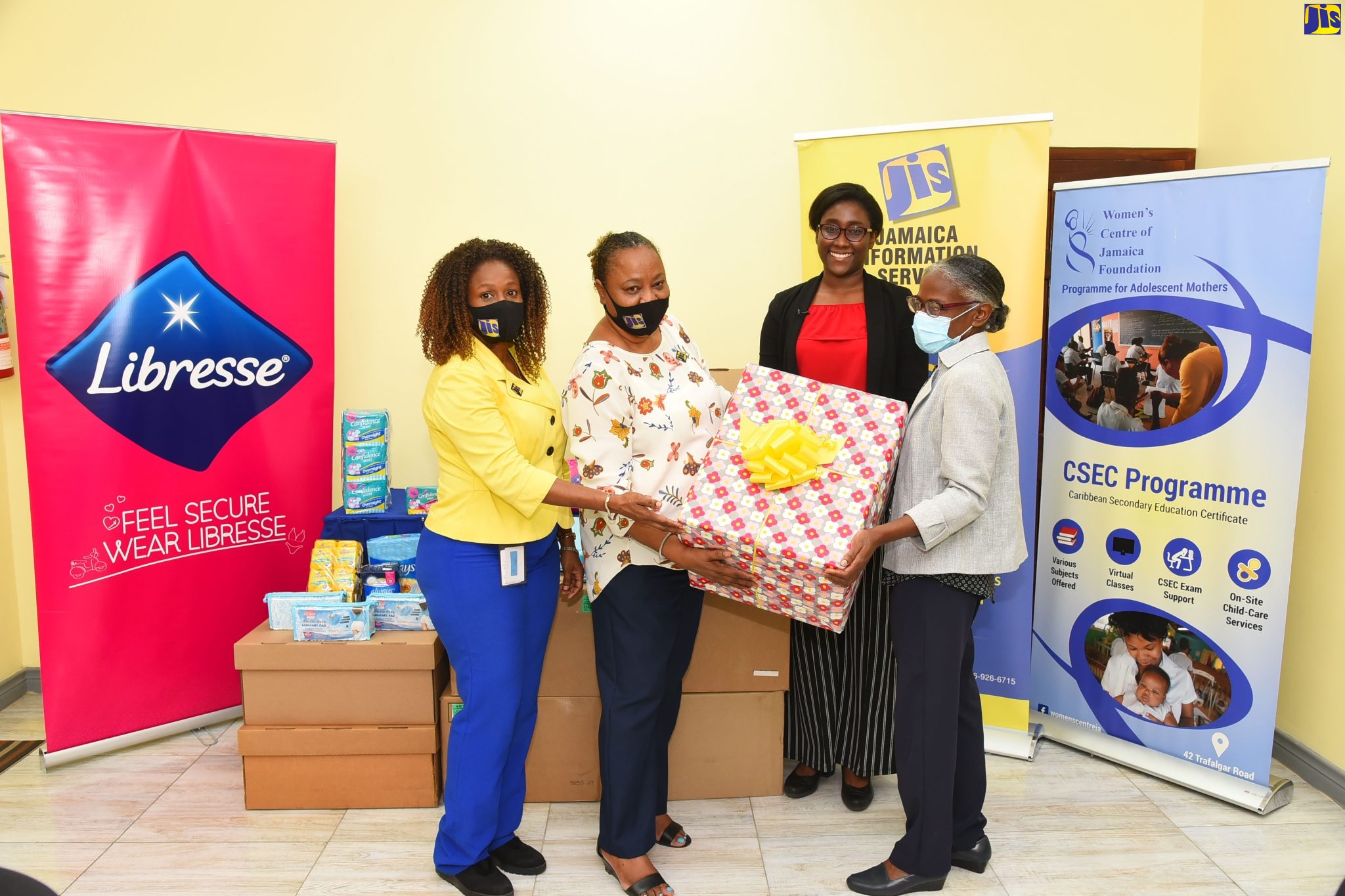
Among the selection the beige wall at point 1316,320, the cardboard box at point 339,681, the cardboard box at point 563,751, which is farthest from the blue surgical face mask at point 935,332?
the cardboard box at point 339,681

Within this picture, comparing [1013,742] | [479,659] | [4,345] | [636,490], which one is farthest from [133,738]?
[1013,742]

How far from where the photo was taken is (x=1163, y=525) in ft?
9.75

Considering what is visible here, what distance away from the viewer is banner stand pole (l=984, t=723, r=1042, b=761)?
3152 mm

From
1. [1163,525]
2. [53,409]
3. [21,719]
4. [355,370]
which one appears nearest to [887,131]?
[1163,525]

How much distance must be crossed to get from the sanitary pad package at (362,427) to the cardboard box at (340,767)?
986 millimetres

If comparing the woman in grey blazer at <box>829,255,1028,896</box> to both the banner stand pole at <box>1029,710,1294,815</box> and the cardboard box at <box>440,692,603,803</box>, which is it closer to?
the cardboard box at <box>440,692,603,803</box>

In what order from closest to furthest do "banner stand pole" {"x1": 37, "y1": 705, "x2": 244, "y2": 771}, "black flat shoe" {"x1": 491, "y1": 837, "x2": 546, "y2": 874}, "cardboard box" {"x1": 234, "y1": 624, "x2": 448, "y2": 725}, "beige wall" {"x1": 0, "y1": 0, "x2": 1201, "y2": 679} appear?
"black flat shoe" {"x1": 491, "y1": 837, "x2": 546, "y2": 874}
"cardboard box" {"x1": 234, "y1": 624, "x2": 448, "y2": 725}
"banner stand pole" {"x1": 37, "y1": 705, "x2": 244, "y2": 771}
"beige wall" {"x1": 0, "y1": 0, "x2": 1201, "y2": 679}

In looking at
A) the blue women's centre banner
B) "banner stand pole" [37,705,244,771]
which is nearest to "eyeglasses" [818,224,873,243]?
the blue women's centre banner

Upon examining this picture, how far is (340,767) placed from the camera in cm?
278

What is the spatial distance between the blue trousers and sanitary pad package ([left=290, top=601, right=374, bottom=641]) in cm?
63

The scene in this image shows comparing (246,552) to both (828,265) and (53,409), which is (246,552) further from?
(828,265)

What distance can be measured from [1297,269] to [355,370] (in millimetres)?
3209

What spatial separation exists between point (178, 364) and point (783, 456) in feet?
7.15

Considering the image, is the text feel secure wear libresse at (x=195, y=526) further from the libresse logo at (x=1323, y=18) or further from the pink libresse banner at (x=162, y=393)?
the libresse logo at (x=1323, y=18)
